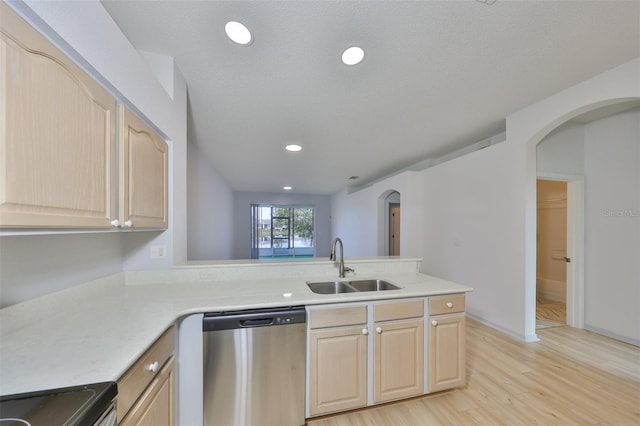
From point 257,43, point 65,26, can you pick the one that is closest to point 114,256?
point 65,26

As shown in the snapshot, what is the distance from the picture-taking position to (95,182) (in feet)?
3.37

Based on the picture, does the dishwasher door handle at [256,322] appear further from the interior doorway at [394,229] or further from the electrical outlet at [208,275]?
the interior doorway at [394,229]

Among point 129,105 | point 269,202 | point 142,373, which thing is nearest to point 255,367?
point 142,373

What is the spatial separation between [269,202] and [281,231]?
46.0 inches

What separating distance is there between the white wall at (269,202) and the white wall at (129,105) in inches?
247

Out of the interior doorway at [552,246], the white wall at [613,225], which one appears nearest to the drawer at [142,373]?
the white wall at [613,225]

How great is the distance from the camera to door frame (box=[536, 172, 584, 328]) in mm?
3018

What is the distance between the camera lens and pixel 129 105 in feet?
4.26

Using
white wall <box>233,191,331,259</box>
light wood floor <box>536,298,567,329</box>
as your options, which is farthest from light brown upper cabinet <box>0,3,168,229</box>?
white wall <box>233,191,331,259</box>

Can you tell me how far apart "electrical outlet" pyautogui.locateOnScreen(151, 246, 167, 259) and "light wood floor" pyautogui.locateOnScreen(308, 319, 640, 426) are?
161 cm

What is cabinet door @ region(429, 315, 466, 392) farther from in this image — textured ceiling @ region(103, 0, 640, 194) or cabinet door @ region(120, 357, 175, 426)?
textured ceiling @ region(103, 0, 640, 194)

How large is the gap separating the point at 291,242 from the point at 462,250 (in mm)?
6242

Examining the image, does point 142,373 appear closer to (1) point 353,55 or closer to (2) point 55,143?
(2) point 55,143

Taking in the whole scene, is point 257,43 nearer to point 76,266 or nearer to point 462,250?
point 76,266
